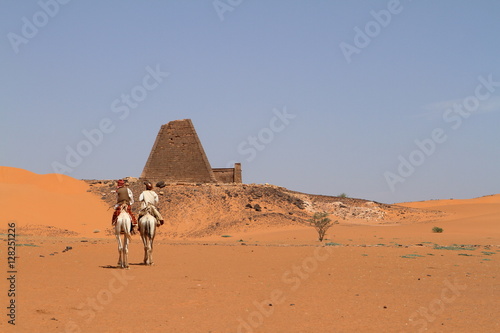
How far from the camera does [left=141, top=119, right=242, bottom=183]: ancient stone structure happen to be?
37.8 metres

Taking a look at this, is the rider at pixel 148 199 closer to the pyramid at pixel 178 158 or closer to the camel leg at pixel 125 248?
the camel leg at pixel 125 248

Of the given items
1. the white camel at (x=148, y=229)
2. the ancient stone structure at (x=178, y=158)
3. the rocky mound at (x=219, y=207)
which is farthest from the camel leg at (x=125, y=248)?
the ancient stone structure at (x=178, y=158)

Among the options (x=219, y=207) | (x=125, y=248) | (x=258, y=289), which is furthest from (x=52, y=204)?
(x=258, y=289)

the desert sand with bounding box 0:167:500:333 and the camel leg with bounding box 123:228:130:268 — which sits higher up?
the camel leg with bounding box 123:228:130:268

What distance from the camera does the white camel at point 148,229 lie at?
16344 mm

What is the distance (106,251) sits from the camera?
21.0 meters

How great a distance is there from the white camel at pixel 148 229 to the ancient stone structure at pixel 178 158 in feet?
68.7

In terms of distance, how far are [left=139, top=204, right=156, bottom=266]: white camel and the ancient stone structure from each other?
20.9m

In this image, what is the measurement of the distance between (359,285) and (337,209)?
3397 cm

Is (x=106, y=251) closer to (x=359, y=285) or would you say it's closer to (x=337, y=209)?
(x=359, y=285)

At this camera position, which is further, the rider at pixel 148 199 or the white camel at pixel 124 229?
the rider at pixel 148 199

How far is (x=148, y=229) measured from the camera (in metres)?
16.3

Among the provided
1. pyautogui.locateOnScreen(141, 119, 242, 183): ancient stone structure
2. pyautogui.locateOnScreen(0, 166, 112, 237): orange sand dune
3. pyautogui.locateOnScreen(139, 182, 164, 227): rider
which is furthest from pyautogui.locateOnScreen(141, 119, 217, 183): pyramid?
pyautogui.locateOnScreen(139, 182, 164, 227): rider

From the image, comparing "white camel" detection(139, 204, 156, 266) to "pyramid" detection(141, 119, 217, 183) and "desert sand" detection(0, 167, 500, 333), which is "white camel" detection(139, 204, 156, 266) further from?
"pyramid" detection(141, 119, 217, 183)
